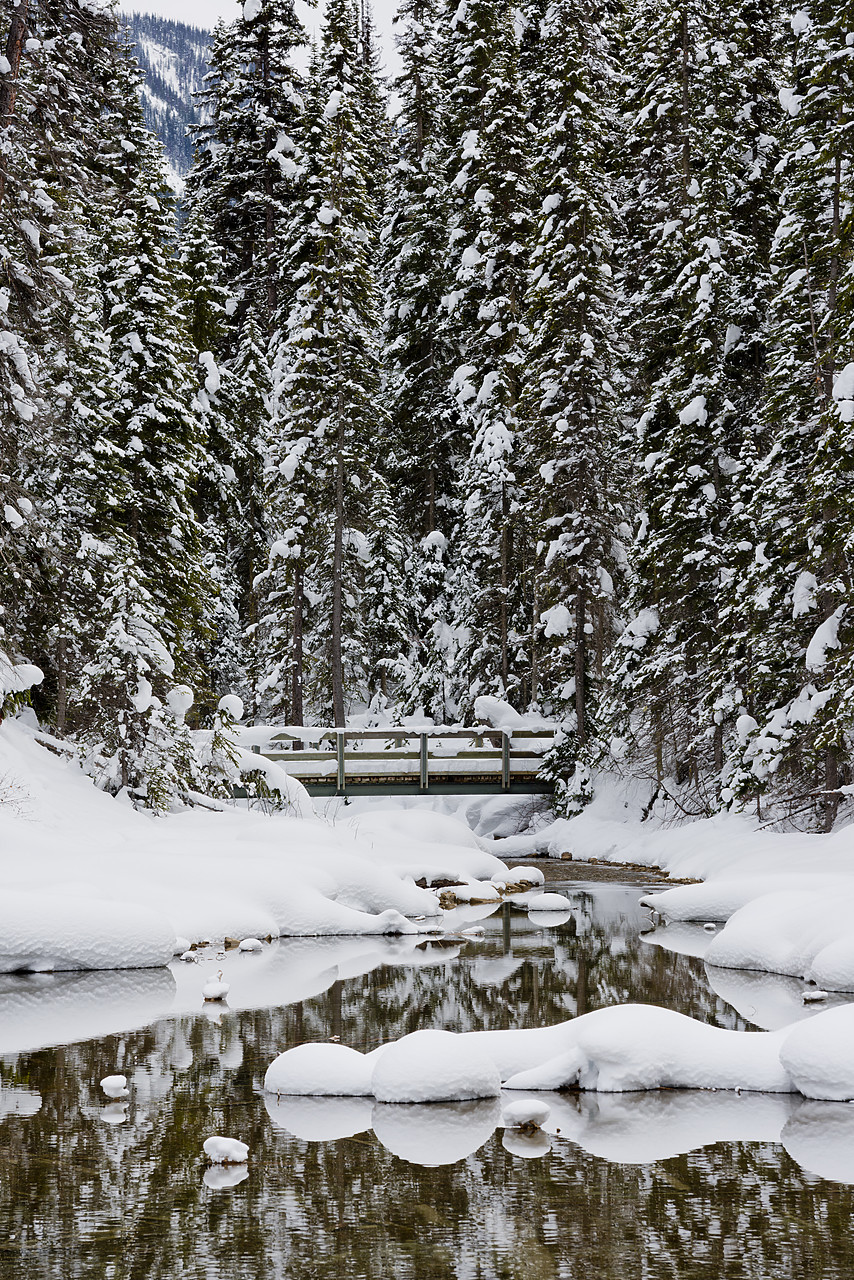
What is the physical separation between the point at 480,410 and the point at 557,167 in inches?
219

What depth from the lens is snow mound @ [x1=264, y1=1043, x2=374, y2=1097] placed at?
8.69 meters

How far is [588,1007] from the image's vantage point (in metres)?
11.3

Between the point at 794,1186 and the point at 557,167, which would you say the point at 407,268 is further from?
the point at 794,1186

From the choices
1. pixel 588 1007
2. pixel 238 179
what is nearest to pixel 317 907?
pixel 588 1007

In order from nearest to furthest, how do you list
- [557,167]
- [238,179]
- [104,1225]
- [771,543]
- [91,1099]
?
1. [104,1225]
2. [91,1099]
3. [771,543]
4. [557,167]
5. [238,179]

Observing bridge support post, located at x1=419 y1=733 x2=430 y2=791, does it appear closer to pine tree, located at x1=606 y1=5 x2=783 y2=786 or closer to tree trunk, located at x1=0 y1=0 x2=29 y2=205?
pine tree, located at x1=606 y1=5 x2=783 y2=786

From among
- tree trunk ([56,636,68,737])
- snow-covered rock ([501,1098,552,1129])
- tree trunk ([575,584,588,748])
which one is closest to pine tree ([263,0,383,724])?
tree trunk ([575,584,588,748])

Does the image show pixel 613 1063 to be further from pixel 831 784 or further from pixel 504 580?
pixel 504 580

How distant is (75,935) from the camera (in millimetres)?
Answer: 13109

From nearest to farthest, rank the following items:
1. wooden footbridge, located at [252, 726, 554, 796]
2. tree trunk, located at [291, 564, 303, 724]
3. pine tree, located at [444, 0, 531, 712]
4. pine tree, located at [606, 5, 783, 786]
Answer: pine tree, located at [606, 5, 783, 786], wooden footbridge, located at [252, 726, 554, 796], pine tree, located at [444, 0, 531, 712], tree trunk, located at [291, 564, 303, 724]

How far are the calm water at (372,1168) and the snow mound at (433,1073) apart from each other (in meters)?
0.12

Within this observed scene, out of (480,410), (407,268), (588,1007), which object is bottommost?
(588,1007)

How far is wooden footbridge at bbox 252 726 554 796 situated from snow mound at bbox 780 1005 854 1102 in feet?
60.7

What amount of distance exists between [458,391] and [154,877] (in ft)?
58.9
